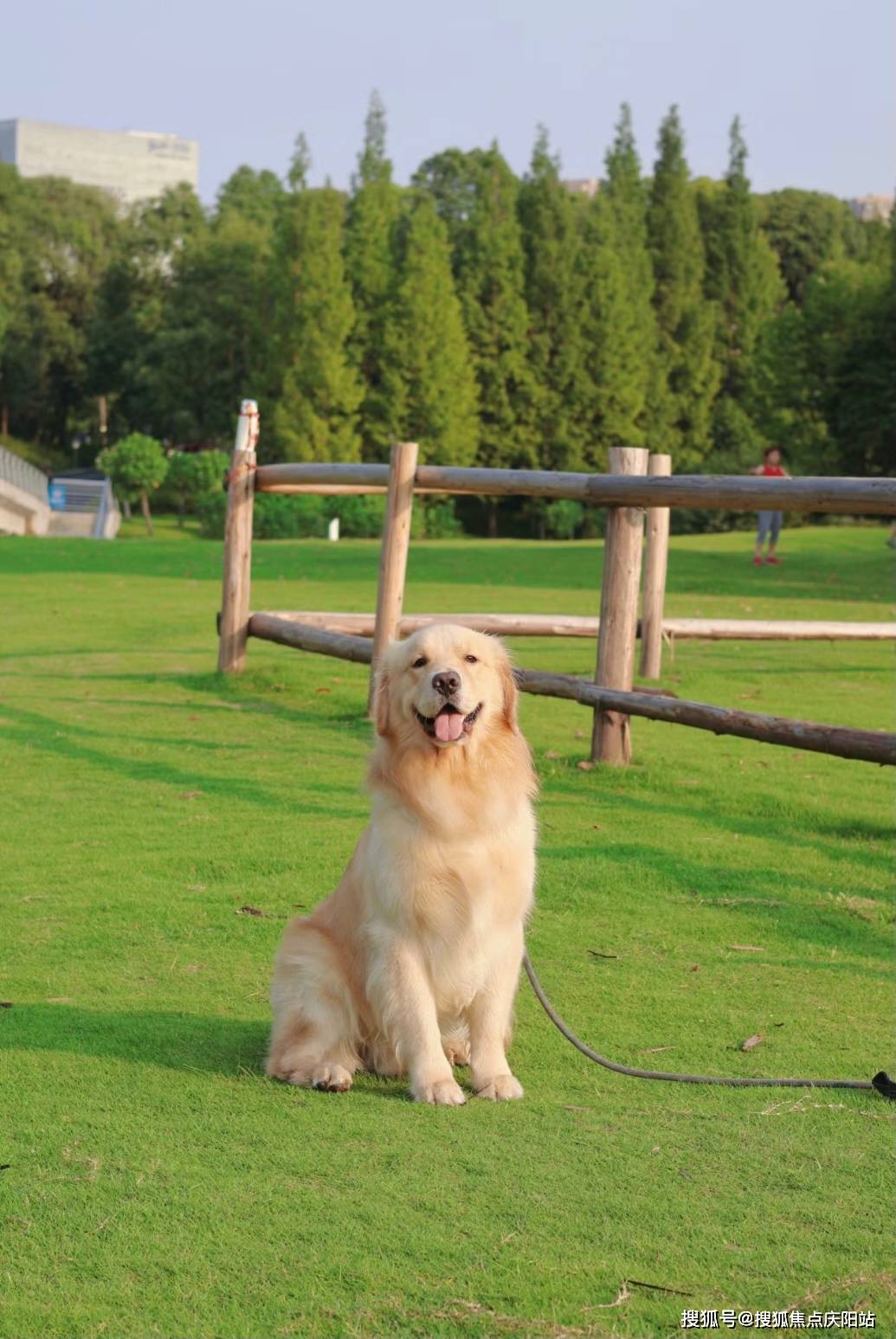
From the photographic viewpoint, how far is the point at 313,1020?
4.71m

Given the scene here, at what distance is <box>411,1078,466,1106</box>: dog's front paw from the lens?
14.9 ft

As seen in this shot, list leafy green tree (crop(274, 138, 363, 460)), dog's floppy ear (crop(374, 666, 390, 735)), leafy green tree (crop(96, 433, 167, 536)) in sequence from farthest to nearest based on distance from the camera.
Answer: leafy green tree (crop(274, 138, 363, 460)) → leafy green tree (crop(96, 433, 167, 536)) → dog's floppy ear (crop(374, 666, 390, 735))

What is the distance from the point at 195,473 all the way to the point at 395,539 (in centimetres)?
4130

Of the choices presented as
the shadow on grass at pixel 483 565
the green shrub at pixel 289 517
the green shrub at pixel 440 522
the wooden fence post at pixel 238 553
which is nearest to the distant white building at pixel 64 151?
the green shrub at pixel 440 522

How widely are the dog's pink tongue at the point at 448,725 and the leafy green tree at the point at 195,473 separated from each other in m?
44.1

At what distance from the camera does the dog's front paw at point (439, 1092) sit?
4.55m

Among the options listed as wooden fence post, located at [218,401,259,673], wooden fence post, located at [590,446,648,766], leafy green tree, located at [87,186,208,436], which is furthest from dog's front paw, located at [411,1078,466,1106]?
leafy green tree, located at [87,186,208,436]

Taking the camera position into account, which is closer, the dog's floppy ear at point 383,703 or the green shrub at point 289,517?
the dog's floppy ear at point 383,703

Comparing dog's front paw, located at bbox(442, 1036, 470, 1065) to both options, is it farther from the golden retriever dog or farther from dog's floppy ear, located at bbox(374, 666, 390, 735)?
dog's floppy ear, located at bbox(374, 666, 390, 735)

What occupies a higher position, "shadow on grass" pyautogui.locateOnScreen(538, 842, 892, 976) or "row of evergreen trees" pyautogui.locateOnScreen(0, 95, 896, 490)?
"row of evergreen trees" pyautogui.locateOnScreen(0, 95, 896, 490)

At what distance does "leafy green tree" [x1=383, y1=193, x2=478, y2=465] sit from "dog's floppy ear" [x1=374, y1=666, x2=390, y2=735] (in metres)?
47.8

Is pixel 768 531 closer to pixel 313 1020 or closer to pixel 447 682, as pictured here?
pixel 447 682

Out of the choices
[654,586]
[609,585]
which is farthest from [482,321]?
[609,585]

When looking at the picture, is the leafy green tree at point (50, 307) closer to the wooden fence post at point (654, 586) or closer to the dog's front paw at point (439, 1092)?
the wooden fence post at point (654, 586)
